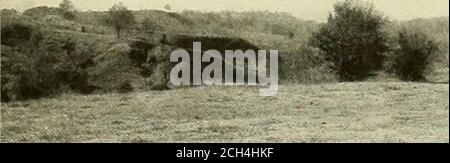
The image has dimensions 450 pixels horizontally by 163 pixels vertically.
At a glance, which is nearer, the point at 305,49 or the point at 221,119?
the point at 221,119

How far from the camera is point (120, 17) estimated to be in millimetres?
52812

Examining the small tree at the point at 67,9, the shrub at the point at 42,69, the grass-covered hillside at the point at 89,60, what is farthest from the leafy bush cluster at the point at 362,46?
the small tree at the point at 67,9

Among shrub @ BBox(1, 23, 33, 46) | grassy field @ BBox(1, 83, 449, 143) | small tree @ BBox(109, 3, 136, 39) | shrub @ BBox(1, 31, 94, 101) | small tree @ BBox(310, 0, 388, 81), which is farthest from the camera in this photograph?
small tree @ BBox(109, 3, 136, 39)

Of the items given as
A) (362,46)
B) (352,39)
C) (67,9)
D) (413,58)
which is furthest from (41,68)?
(67,9)

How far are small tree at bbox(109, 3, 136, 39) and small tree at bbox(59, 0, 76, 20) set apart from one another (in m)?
5.98

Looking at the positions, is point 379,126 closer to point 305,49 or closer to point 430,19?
point 305,49

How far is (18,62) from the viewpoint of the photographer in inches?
1328

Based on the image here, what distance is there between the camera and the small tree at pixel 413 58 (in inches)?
1371

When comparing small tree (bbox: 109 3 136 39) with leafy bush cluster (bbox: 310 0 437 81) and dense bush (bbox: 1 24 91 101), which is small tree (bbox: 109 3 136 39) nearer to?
dense bush (bbox: 1 24 91 101)

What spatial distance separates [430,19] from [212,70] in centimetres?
6754

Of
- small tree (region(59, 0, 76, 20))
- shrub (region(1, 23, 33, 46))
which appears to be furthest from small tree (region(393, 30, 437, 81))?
small tree (region(59, 0, 76, 20))

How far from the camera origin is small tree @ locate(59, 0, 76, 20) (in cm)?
5685

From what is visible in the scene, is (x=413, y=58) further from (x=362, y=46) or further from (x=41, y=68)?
(x=41, y=68)
